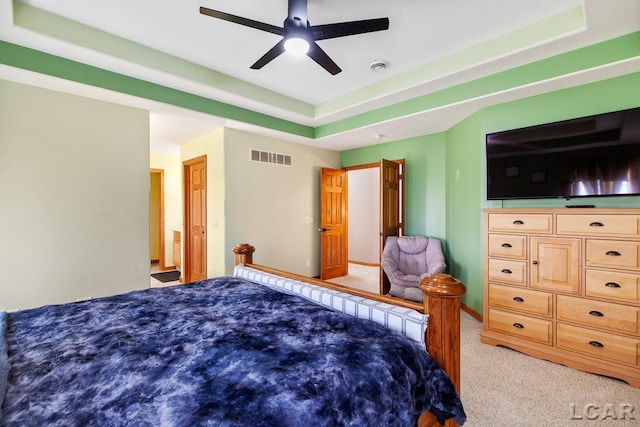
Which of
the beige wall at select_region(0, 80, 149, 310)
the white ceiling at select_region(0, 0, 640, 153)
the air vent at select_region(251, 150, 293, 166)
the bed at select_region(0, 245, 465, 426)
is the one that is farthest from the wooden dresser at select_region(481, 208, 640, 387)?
the beige wall at select_region(0, 80, 149, 310)

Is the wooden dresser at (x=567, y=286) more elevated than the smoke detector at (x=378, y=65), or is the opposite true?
the smoke detector at (x=378, y=65)

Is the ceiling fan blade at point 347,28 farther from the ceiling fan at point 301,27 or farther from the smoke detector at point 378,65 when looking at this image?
the smoke detector at point 378,65

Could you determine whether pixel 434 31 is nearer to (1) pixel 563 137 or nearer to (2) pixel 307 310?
(1) pixel 563 137

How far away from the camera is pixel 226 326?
1.42 meters

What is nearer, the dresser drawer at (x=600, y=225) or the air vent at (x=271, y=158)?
the dresser drawer at (x=600, y=225)

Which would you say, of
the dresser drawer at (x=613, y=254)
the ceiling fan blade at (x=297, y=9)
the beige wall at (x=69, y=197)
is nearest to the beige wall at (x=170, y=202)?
the beige wall at (x=69, y=197)

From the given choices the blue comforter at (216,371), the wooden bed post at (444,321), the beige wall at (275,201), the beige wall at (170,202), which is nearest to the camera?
the blue comforter at (216,371)

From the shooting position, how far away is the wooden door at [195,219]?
4.43m

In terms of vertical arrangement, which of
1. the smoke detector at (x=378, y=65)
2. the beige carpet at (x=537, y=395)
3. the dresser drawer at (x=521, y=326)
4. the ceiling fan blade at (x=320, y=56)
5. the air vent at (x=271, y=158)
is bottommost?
the beige carpet at (x=537, y=395)

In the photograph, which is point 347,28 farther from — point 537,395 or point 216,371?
point 537,395

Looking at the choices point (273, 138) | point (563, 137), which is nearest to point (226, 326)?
point (563, 137)

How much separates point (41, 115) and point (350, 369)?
11.5 ft

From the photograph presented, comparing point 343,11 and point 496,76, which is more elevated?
point 343,11

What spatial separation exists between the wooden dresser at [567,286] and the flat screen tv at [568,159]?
0.24 m
